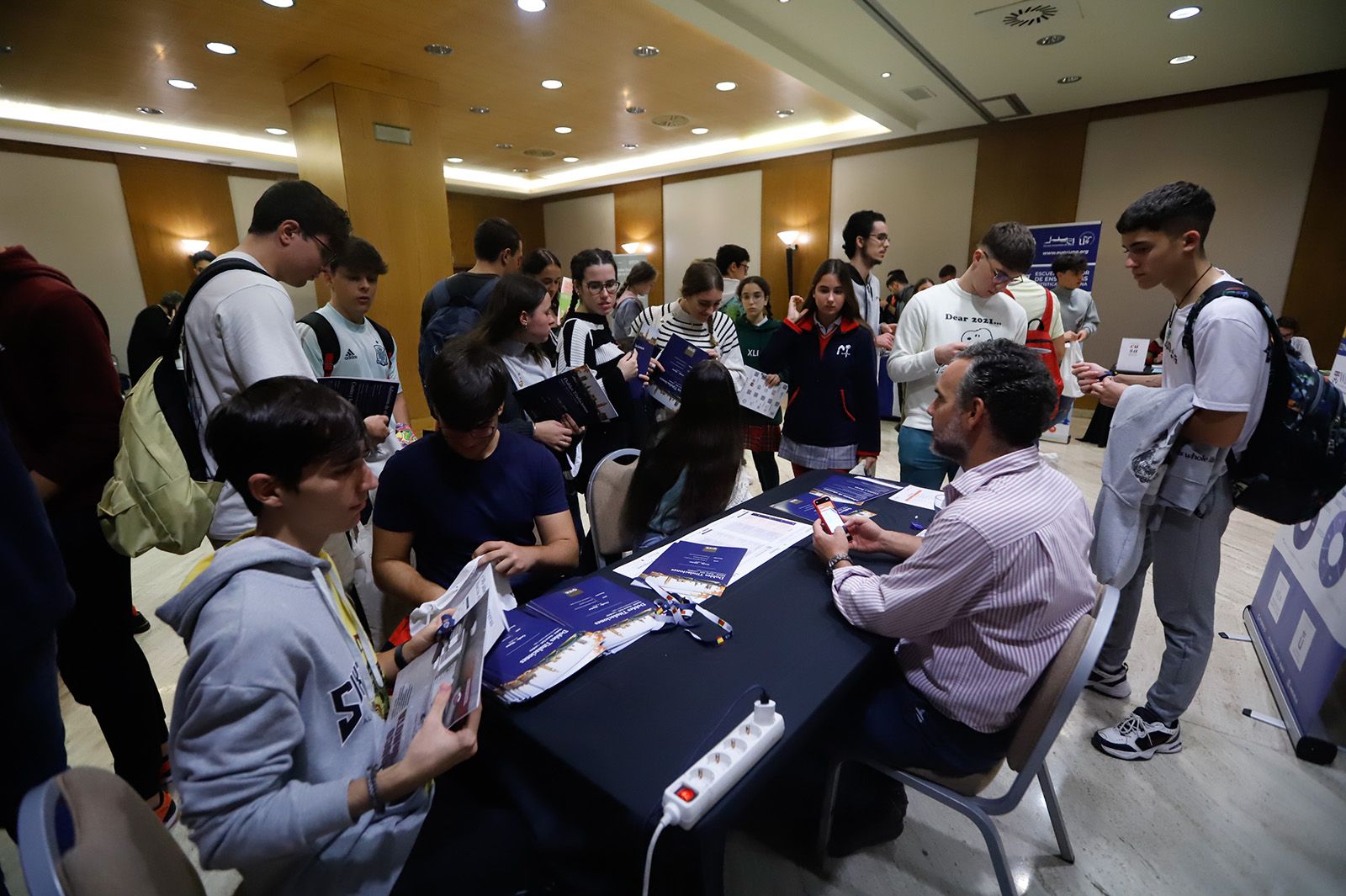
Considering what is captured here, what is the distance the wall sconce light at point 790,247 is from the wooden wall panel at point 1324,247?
4889 mm

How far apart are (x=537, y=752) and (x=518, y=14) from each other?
4580 mm

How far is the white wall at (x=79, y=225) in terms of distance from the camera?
654 cm

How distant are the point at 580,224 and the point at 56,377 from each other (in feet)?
33.7

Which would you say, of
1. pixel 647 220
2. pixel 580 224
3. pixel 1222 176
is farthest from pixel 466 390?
pixel 580 224

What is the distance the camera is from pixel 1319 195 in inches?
209

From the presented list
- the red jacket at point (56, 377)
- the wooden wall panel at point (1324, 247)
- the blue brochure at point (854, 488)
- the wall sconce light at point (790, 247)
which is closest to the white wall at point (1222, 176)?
the wooden wall panel at point (1324, 247)

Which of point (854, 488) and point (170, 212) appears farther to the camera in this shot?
point (170, 212)

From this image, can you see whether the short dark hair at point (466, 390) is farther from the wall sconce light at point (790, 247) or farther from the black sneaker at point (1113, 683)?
the wall sconce light at point (790, 247)

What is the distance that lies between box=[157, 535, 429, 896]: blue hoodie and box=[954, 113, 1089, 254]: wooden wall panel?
25.1ft

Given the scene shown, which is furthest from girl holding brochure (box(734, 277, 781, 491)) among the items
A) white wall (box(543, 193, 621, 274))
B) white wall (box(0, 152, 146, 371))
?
white wall (box(0, 152, 146, 371))

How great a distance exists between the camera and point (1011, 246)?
2.26 m

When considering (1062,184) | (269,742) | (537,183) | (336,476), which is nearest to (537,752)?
(269,742)

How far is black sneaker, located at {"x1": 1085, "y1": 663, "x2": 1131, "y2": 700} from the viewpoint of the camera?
7.05ft

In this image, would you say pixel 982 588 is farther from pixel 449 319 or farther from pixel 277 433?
pixel 449 319
